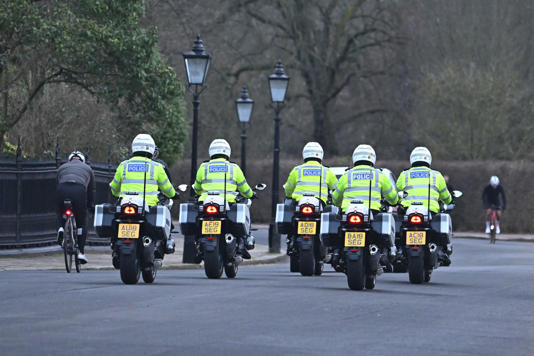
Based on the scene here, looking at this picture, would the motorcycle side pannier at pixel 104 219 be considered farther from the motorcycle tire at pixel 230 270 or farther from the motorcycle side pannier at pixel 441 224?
the motorcycle side pannier at pixel 441 224

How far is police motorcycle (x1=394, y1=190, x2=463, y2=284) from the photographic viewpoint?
1694cm

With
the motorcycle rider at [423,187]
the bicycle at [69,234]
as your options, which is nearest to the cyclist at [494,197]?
the motorcycle rider at [423,187]

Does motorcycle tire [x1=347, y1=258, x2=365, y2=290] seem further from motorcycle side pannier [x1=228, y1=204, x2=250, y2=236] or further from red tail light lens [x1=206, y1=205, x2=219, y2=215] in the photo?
red tail light lens [x1=206, y1=205, x2=219, y2=215]

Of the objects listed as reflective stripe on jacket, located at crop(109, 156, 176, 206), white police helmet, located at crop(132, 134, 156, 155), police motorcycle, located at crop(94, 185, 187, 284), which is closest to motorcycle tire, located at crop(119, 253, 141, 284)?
police motorcycle, located at crop(94, 185, 187, 284)

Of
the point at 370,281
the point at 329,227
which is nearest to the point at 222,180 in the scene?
the point at 329,227

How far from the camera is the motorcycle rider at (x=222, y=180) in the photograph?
57.4 feet

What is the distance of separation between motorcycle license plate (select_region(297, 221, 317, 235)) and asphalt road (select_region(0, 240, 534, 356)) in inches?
30.4

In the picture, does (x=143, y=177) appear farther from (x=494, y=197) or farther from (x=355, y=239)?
(x=494, y=197)

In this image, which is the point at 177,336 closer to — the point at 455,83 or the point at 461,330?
the point at 461,330

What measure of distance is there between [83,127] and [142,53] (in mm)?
5478

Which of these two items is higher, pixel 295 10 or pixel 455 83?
pixel 295 10

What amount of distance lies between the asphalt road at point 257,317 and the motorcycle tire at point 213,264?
301 mm

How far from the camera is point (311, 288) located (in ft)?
51.9

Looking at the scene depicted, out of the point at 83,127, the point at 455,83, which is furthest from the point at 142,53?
the point at 455,83
